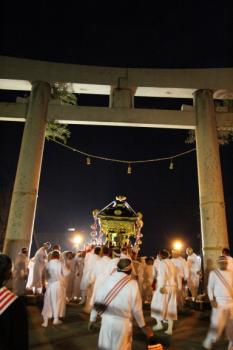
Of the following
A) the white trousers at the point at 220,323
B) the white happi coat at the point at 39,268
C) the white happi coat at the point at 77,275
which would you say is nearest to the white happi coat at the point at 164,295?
the white trousers at the point at 220,323

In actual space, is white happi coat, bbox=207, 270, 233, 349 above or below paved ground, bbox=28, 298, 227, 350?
above

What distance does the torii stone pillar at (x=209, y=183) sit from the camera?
28.2ft

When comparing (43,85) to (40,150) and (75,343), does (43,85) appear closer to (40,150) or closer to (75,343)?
(40,150)

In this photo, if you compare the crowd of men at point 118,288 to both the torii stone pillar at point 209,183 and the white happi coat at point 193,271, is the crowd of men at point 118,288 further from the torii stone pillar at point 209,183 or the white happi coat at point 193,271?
the torii stone pillar at point 209,183

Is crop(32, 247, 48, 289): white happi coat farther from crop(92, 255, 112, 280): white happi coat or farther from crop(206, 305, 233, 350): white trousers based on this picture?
crop(206, 305, 233, 350): white trousers

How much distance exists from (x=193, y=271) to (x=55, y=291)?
575 cm

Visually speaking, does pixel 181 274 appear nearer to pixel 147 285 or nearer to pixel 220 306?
pixel 147 285

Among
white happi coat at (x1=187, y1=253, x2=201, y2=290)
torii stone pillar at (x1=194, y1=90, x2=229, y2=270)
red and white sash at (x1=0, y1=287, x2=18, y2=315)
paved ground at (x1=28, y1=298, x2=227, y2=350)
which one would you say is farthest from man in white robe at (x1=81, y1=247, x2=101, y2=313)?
red and white sash at (x1=0, y1=287, x2=18, y2=315)

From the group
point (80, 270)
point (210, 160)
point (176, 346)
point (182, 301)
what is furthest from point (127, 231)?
point (176, 346)

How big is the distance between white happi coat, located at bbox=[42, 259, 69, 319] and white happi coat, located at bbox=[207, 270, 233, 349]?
11.4 ft

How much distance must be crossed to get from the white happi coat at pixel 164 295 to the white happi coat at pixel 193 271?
13.4ft

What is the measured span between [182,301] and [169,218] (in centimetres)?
2733

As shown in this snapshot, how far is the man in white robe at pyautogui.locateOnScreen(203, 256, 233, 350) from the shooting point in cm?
524

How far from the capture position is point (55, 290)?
23.0 feet
